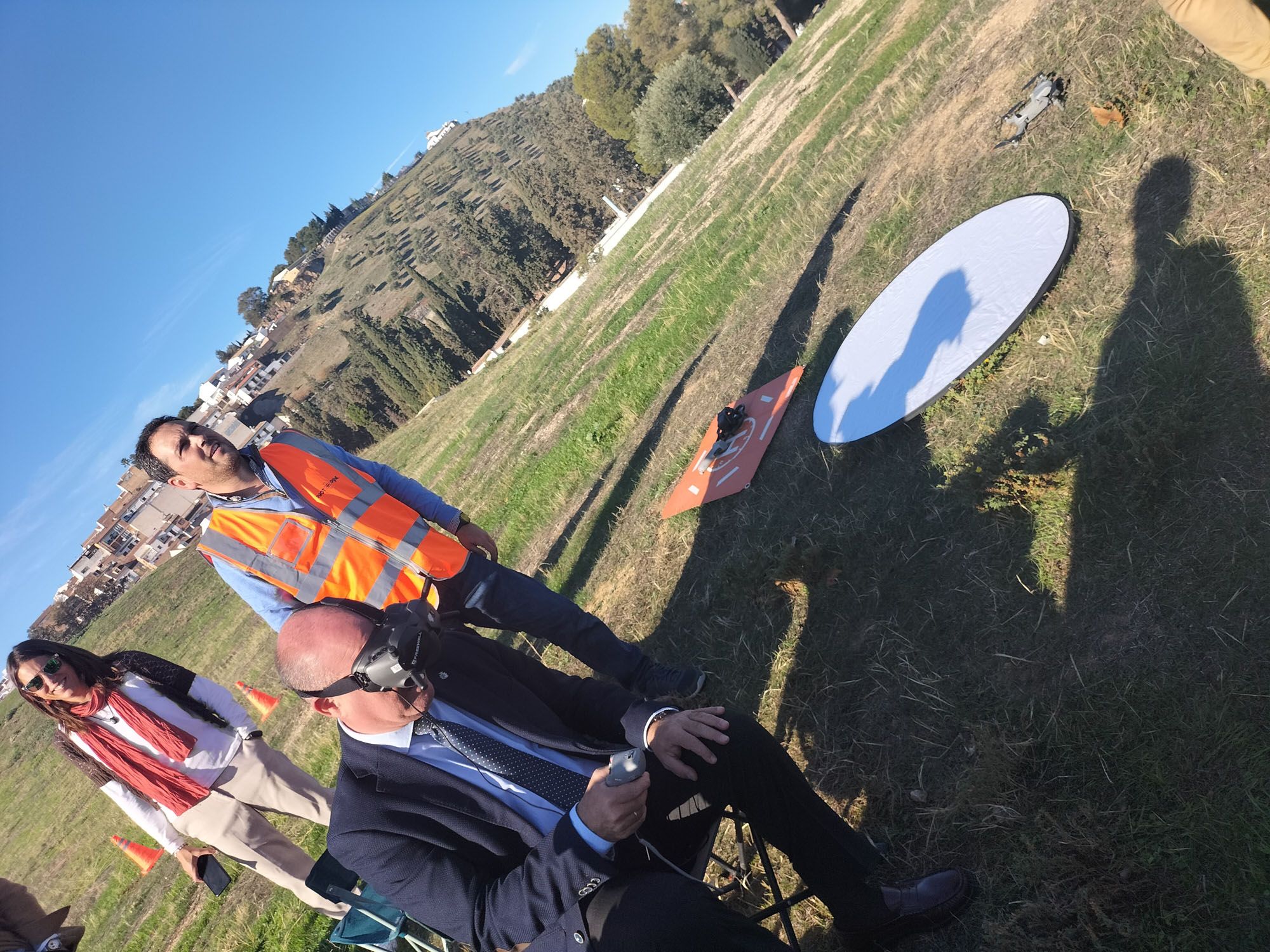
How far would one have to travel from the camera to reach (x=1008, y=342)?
4312mm

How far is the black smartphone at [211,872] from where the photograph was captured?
16.5 feet

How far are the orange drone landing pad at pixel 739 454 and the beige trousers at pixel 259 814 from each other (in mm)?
3581

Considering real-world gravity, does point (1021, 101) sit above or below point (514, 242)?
below

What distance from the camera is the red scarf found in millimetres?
4855

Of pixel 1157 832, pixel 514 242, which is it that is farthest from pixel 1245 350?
pixel 514 242

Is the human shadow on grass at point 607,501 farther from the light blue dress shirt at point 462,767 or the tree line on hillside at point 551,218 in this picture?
the tree line on hillside at point 551,218

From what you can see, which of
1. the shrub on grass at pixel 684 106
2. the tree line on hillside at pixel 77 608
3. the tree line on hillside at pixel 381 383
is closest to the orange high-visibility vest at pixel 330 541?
the shrub on grass at pixel 684 106

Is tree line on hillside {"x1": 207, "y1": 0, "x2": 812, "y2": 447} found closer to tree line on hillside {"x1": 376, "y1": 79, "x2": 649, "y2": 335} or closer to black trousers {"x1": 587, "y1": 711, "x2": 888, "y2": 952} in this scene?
tree line on hillside {"x1": 376, "y1": 79, "x2": 649, "y2": 335}

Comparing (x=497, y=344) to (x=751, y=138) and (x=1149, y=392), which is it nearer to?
(x=751, y=138)

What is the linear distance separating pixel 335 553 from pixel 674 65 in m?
50.4

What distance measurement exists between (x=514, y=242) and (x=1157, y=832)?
67.0 metres

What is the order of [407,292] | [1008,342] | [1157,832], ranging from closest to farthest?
[1157,832]
[1008,342]
[407,292]

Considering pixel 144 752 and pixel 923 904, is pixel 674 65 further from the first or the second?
pixel 923 904

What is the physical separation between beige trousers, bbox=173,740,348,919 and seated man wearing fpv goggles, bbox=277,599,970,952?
10.2 feet
